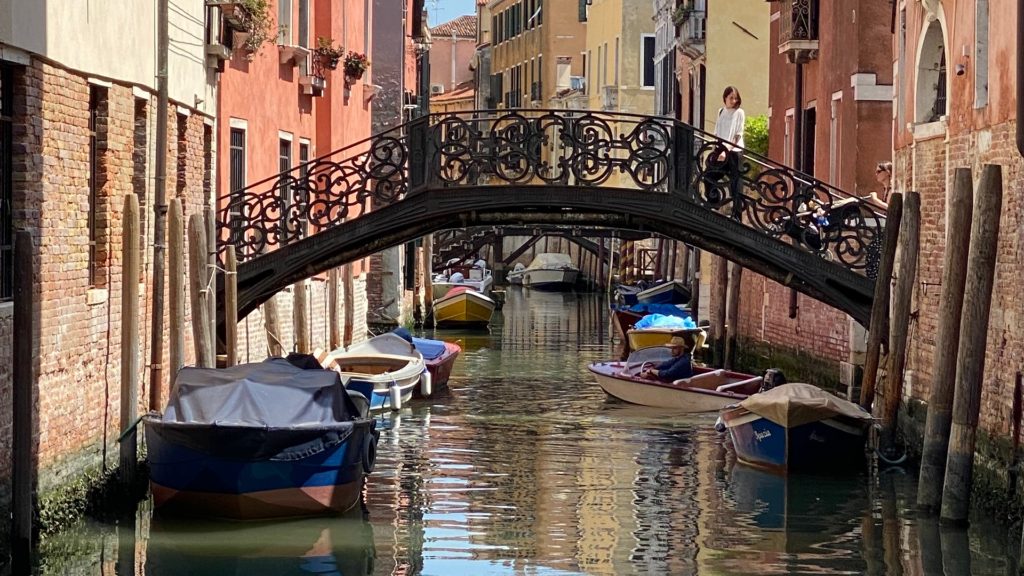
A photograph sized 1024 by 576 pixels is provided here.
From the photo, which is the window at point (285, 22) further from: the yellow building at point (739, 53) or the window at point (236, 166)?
the yellow building at point (739, 53)

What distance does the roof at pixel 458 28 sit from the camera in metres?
79.4

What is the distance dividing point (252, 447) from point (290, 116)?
930 centimetres

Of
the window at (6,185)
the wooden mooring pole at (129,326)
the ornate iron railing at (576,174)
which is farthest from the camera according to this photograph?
the ornate iron railing at (576,174)

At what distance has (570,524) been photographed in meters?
13.3

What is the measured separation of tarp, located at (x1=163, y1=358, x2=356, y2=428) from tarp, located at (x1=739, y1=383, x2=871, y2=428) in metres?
3.83

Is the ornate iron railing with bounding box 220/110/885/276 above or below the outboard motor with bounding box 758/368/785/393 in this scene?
above

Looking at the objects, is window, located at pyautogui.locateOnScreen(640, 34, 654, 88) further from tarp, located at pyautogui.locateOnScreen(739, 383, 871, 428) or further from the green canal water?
tarp, located at pyautogui.locateOnScreen(739, 383, 871, 428)

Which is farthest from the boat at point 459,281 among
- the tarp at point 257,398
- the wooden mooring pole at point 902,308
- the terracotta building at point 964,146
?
the tarp at point 257,398

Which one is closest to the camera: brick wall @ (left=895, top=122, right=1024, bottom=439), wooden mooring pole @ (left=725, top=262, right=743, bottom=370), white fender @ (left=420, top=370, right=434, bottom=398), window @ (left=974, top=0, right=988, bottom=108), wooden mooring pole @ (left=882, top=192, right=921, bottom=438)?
brick wall @ (left=895, top=122, right=1024, bottom=439)

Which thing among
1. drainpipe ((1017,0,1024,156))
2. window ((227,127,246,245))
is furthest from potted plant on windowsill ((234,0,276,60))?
drainpipe ((1017,0,1024,156))

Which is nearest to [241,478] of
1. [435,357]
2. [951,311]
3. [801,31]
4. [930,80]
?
[951,311]

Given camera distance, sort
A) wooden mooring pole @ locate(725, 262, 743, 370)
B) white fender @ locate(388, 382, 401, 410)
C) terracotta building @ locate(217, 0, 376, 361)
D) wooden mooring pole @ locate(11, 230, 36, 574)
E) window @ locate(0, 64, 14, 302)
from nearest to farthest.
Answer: wooden mooring pole @ locate(11, 230, 36, 574)
window @ locate(0, 64, 14, 302)
terracotta building @ locate(217, 0, 376, 361)
white fender @ locate(388, 382, 401, 410)
wooden mooring pole @ locate(725, 262, 743, 370)

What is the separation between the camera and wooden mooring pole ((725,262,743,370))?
25.7 m

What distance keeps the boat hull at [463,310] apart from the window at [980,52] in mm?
24707
